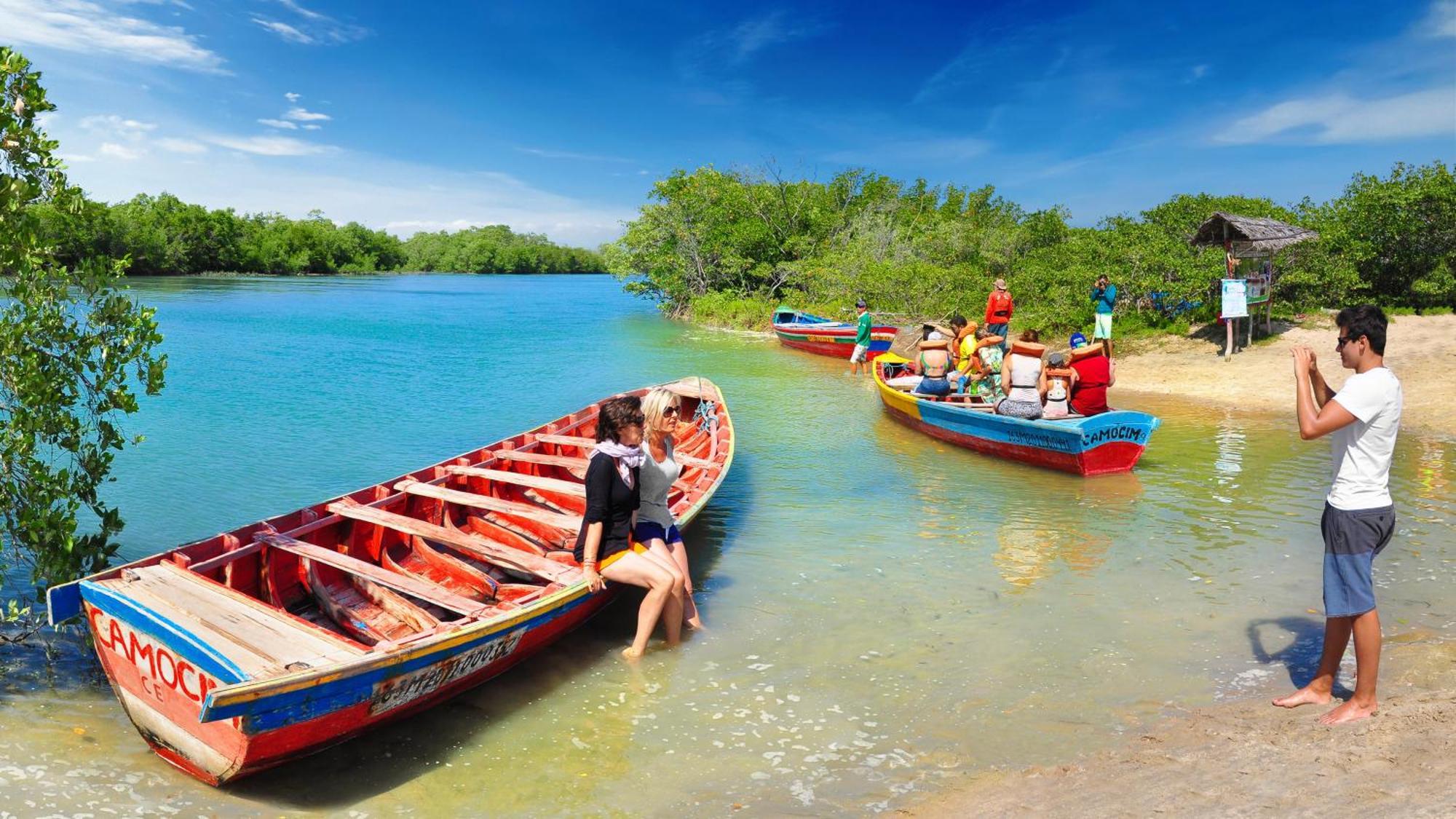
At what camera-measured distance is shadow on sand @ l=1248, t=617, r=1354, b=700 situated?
A: 18.3ft

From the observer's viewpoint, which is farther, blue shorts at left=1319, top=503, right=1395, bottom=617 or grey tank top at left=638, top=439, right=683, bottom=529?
grey tank top at left=638, top=439, right=683, bottom=529

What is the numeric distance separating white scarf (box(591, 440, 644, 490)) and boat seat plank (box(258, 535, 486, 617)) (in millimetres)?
1202

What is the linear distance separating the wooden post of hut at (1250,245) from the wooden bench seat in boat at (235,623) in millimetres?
18363

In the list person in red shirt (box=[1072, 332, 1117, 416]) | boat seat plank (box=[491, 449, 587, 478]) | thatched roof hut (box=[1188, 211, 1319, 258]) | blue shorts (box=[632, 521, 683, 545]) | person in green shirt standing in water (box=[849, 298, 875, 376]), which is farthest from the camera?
person in green shirt standing in water (box=[849, 298, 875, 376])

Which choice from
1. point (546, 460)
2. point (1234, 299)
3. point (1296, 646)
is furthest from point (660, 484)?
point (1234, 299)

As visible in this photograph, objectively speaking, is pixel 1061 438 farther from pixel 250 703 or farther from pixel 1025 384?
pixel 250 703

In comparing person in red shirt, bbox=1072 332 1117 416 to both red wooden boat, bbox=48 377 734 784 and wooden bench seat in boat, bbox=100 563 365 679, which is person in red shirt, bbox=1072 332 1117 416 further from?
wooden bench seat in boat, bbox=100 563 365 679

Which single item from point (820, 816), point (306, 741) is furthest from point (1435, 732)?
point (306, 741)

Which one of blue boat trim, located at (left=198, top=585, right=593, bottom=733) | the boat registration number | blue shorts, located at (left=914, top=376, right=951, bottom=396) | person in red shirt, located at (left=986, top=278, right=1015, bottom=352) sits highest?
person in red shirt, located at (left=986, top=278, right=1015, bottom=352)

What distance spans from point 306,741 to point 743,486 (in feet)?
23.7

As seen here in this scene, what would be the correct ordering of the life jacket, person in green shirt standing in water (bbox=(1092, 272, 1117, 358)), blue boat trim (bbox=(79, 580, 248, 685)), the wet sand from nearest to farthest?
the wet sand < blue boat trim (bbox=(79, 580, 248, 685)) < the life jacket < person in green shirt standing in water (bbox=(1092, 272, 1117, 358))

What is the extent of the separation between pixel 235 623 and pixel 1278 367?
62.4ft

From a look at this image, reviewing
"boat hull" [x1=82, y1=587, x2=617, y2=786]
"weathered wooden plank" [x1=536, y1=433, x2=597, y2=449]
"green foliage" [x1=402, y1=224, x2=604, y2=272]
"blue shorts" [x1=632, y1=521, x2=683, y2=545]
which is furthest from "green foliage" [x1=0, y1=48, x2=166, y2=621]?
"green foliage" [x1=402, y1=224, x2=604, y2=272]

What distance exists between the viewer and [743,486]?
11227 mm
